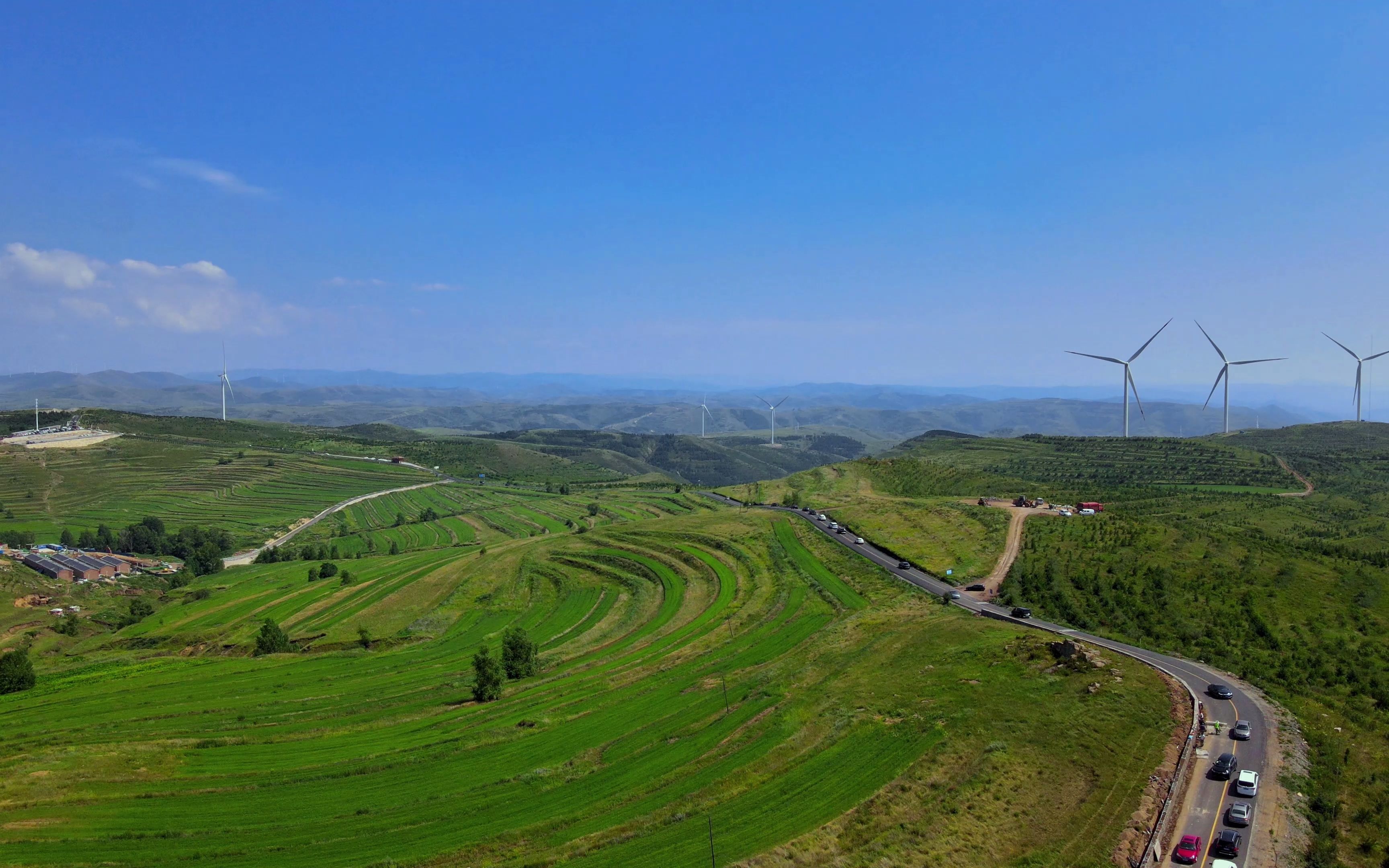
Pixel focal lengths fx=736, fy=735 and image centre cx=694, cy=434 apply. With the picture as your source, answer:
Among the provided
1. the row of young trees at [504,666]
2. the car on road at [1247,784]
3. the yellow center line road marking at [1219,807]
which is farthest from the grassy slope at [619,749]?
the car on road at [1247,784]

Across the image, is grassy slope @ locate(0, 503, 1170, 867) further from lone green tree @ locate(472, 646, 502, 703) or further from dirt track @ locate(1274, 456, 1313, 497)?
dirt track @ locate(1274, 456, 1313, 497)

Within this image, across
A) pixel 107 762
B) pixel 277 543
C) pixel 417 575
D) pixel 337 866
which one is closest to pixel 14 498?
pixel 277 543

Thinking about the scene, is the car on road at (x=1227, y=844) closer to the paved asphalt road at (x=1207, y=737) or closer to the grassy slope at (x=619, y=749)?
the paved asphalt road at (x=1207, y=737)

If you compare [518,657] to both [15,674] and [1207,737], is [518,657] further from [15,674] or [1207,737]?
[1207,737]

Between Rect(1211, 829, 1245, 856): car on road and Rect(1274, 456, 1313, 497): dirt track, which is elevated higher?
Rect(1274, 456, 1313, 497): dirt track

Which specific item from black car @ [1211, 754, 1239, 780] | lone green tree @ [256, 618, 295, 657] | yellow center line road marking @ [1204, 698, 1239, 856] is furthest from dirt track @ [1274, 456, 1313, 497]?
lone green tree @ [256, 618, 295, 657]

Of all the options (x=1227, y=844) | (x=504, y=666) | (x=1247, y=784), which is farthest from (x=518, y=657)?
(x=1247, y=784)
